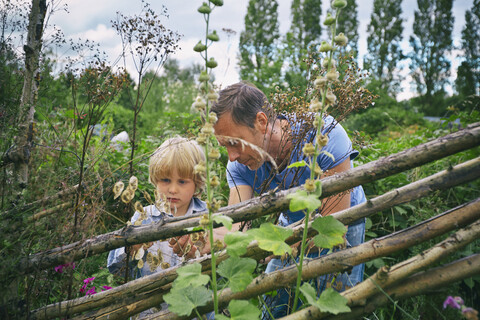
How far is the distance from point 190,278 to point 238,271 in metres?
0.16

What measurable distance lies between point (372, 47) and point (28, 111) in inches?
1440

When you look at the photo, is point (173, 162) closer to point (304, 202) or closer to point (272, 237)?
point (272, 237)

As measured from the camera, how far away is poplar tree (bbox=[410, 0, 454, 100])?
31.7 metres

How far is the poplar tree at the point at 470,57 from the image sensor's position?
2681 centimetres

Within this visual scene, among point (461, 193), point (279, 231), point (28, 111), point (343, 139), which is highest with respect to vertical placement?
point (28, 111)

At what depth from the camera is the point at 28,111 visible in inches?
74.7

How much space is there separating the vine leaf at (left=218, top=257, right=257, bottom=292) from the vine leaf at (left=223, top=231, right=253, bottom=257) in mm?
70

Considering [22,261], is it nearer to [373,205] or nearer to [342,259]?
[342,259]

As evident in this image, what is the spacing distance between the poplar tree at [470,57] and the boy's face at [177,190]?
89.1ft

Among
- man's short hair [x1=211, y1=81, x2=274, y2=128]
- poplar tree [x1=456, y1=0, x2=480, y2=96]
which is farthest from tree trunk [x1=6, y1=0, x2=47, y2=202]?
poplar tree [x1=456, y1=0, x2=480, y2=96]

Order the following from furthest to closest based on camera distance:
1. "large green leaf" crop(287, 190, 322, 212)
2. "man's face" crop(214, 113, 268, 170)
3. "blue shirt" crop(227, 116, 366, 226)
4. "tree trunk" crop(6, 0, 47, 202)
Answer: "man's face" crop(214, 113, 268, 170), "blue shirt" crop(227, 116, 366, 226), "tree trunk" crop(6, 0, 47, 202), "large green leaf" crop(287, 190, 322, 212)

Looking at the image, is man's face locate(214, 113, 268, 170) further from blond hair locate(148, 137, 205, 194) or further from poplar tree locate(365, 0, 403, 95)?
poplar tree locate(365, 0, 403, 95)

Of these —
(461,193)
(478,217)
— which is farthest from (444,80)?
(478,217)

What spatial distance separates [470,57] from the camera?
29125 mm
